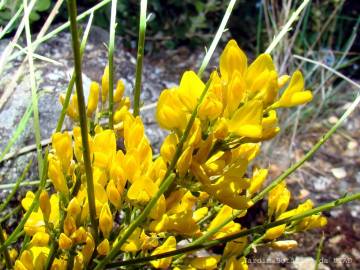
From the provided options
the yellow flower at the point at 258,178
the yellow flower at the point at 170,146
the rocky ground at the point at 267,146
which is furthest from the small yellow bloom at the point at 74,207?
the rocky ground at the point at 267,146

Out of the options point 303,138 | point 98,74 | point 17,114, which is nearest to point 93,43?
point 98,74

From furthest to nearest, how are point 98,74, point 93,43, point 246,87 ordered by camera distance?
point 93,43 → point 98,74 → point 246,87

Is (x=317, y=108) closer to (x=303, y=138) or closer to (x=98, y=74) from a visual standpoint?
(x=303, y=138)

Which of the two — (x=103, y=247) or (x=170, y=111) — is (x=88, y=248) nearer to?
(x=103, y=247)

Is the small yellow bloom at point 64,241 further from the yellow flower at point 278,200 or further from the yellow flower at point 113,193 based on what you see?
the yellow flower at point 278,200

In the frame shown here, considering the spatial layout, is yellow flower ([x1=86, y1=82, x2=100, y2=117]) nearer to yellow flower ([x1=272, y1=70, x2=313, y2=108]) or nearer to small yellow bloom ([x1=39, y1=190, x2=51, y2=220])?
small yellow bloom ([x1=39, y1=190, x2=51, y2=220])

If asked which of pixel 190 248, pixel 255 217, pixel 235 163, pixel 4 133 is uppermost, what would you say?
pixel 235 163
